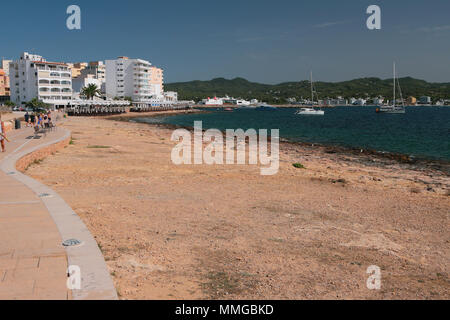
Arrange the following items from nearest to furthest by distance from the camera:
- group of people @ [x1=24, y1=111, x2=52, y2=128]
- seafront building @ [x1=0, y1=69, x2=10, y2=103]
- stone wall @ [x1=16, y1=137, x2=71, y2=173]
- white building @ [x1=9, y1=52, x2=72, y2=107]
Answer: stone wall @ [x1=16, y1=137, x2=71, y2=173] → group of people @ [x1=24, y1=111, x2=52, y2=128] → white building @ [x1=9, y1=52, x2=72, y2=107] → seafront building @ [x1=0, y1=69, x2=10, y2=103]

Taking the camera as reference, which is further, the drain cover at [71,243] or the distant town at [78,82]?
the distant town at [78,82]

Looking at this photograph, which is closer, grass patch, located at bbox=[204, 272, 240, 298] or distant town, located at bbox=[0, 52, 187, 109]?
grass patch, located at bbox=[204, 272, 240, 298]

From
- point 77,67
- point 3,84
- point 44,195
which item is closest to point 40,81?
point 3,84

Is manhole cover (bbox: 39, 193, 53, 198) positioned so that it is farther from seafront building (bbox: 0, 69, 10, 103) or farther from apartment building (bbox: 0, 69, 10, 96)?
apartment building (bbox: 0, 69, 10, 96)

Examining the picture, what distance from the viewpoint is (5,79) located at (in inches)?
4515

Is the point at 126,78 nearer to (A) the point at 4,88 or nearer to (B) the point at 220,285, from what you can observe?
(A) the point at 4,88

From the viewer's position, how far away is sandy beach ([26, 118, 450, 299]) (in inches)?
246

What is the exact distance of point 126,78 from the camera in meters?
A: 140

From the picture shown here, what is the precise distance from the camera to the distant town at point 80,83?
9731 cm

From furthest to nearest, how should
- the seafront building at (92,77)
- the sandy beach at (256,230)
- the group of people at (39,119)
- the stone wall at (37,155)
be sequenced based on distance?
1. the seafront building at (92,77)
2. the group of people at (39,119)
3. the stone wall at (37,155)
4. the sandy beach at (256,230)

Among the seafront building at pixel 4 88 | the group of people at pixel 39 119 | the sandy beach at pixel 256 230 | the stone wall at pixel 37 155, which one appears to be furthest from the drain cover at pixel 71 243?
the seafront building at pixel 4 88

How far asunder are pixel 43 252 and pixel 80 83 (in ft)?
432

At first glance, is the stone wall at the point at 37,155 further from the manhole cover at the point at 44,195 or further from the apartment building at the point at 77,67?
the apartment building at the point at 77,67

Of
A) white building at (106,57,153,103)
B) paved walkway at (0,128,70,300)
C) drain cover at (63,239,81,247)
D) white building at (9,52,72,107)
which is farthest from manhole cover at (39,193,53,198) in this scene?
white building at (106,57,153,103)
